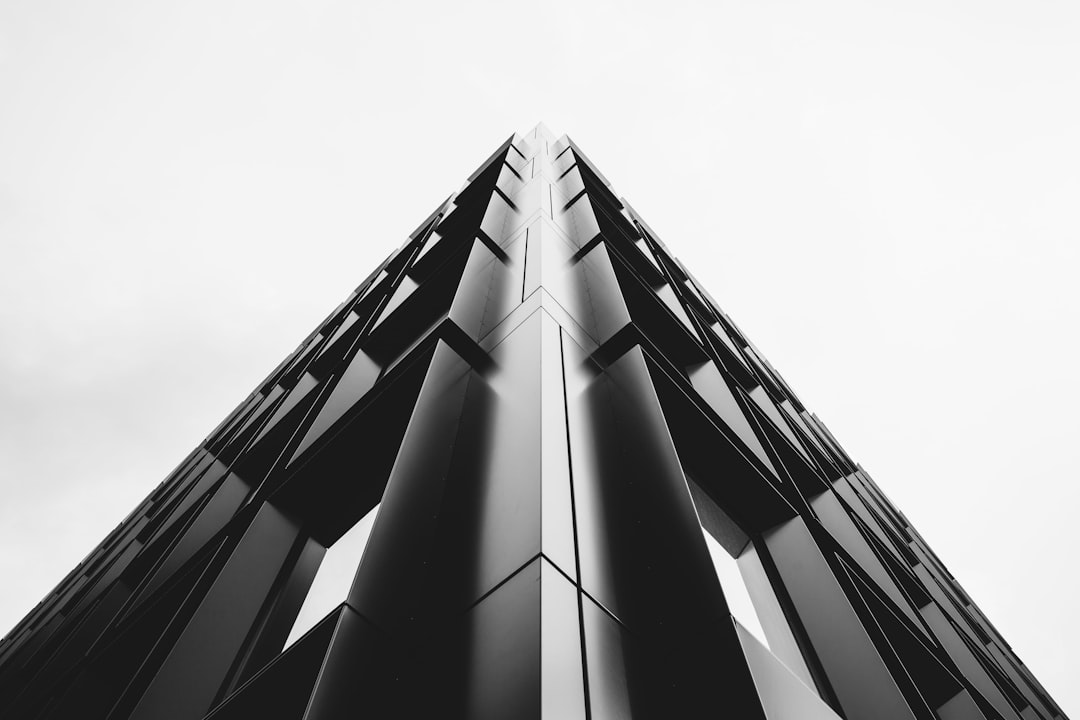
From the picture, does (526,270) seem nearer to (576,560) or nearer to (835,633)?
(576,560)

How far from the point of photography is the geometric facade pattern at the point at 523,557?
3.33m

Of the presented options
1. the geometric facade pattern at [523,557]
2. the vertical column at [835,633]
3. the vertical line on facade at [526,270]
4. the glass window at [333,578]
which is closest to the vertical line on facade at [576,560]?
the geometric facade pattern at [523,557]

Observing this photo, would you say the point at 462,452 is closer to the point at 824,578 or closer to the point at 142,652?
the point at 824,578


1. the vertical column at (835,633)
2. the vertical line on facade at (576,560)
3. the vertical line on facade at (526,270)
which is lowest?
the vertical column at (835,633)

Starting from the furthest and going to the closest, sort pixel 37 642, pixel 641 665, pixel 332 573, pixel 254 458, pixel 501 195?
pixel 37 642 < pixel 501 195 < pixel 254 458 < pixel 332 573 < pixel 641 665

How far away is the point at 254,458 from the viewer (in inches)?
402

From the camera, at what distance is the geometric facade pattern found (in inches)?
131

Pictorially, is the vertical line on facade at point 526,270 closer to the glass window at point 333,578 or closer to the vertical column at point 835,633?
the glass window at point 333,578

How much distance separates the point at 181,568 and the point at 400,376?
13.8ft

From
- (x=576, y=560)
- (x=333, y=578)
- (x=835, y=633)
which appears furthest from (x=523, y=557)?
(x=835, y=633)

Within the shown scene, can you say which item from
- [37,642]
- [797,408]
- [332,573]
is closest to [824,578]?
[332,573]

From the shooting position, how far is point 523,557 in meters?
3.52

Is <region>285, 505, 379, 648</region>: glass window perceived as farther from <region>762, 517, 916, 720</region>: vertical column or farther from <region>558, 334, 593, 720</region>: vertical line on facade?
<region>762, 517, 916, 720</region>: vertical column

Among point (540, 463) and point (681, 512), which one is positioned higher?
point (540, 463)
